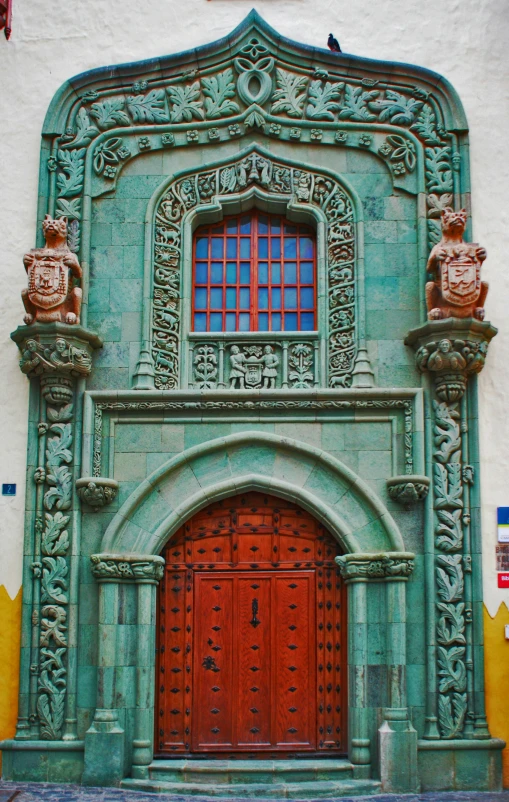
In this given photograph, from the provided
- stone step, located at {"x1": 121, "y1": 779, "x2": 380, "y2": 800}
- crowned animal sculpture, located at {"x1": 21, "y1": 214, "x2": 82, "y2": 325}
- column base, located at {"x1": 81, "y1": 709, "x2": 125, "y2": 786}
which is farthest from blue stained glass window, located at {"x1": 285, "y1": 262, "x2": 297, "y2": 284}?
stone step, located at {"x1": 121, "y1": 779, "x2": 380, "y2": 800}

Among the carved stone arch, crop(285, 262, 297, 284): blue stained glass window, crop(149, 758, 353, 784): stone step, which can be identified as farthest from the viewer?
crop(285, 262, 297, 284): blue stained glass window

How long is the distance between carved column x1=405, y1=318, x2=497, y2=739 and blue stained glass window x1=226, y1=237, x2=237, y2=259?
225cm

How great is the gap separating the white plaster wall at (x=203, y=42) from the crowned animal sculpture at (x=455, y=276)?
1.58ft

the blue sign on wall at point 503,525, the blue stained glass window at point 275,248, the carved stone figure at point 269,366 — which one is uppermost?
the blue stained glass window at point 275,248

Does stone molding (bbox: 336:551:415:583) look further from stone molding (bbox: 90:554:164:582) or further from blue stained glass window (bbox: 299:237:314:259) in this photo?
blue stained glass window (bbox: 299:237:314:259)

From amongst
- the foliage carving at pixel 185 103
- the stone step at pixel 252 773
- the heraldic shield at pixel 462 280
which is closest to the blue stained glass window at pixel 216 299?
the foliage carving at pixel 185 103

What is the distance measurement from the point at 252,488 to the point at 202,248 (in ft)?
9.46

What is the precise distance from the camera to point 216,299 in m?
11.6

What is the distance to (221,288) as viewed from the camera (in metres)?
11.6

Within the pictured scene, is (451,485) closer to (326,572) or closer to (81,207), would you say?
(326,572)

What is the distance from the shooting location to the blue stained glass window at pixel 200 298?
1156 cm

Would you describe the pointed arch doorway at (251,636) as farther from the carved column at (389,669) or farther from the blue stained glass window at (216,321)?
the blue stained glass window at (216,321)

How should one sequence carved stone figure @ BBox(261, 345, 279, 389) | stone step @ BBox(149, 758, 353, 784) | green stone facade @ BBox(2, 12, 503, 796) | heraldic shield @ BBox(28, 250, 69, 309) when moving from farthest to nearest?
carved stone figure @ BBox(261, 345, 279, 389) < heraldic shield @ BBox(28, 250, 69, 309) < green stone facade @ BBox(2, 12, 503, 796) < stone step @ BBox(149, 758, 353, 784)

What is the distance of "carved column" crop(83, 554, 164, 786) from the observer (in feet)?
33.3
